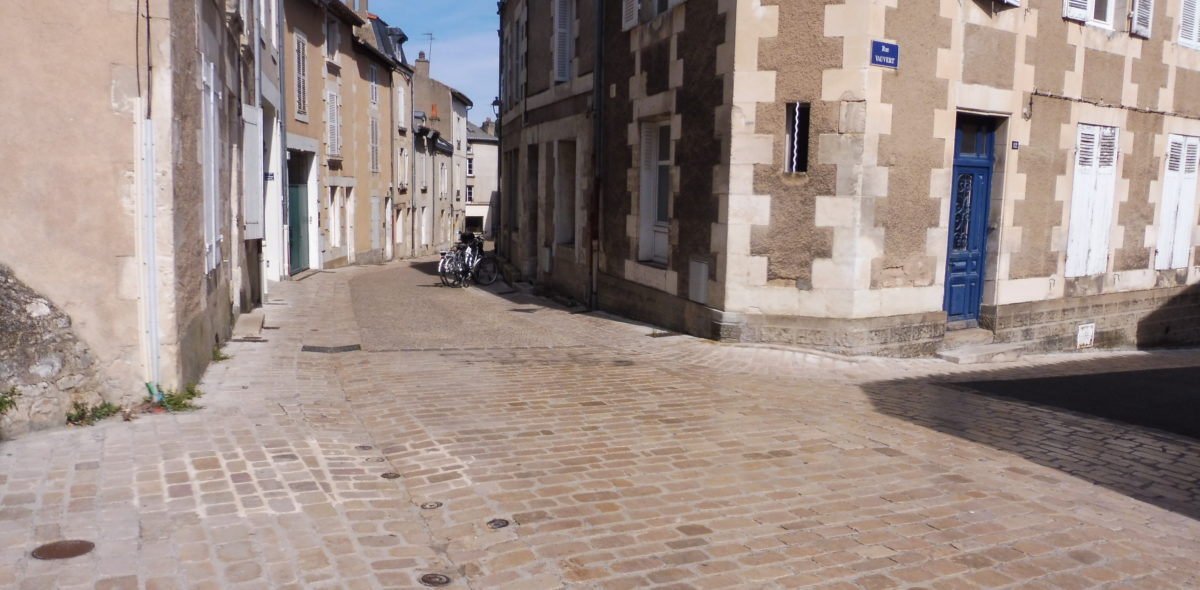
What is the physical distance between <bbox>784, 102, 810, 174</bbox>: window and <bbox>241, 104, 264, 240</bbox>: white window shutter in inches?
230

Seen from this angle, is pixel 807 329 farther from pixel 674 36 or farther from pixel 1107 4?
pixel 1107 4

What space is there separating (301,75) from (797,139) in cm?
1357

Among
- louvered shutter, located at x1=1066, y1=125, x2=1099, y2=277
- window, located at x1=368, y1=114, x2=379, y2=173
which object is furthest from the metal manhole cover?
window, located at x1=368, y1=114, x2=379, y2=173

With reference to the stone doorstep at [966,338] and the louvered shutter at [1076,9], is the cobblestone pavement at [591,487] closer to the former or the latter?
the stone doorstep at [966,338]

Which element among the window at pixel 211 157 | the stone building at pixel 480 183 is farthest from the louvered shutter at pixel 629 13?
the stone building at pixel 480 183

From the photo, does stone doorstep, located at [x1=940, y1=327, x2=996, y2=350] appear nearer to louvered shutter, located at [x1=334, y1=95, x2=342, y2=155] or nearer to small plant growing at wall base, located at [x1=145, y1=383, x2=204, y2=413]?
small plant growing at wall base, located at [x1=145, y1=383, x2=204, y2=413]

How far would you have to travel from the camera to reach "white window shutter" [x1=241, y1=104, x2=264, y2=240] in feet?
31.4

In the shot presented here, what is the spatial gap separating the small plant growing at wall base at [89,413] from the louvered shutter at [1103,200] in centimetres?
1099

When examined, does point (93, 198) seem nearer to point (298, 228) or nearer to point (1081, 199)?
point (1081, 199)

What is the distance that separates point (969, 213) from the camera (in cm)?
1005

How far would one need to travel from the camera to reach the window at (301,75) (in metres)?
18.6

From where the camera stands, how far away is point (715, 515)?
428 cm

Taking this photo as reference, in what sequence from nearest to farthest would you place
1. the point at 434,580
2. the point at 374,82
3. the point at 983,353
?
the point at 434,580 → the point at 983,353 → the point at 374,82

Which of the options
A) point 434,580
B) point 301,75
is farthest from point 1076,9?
point 301,75
